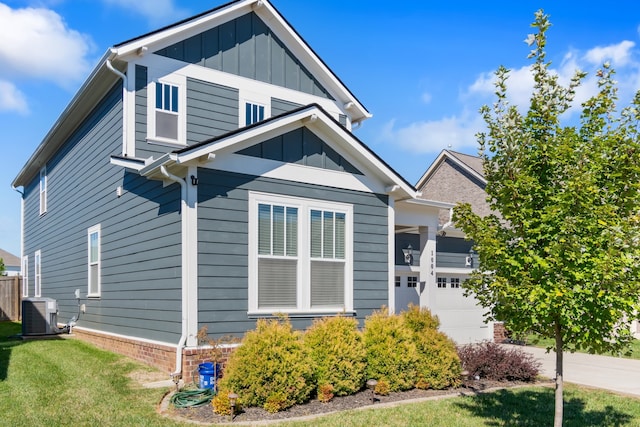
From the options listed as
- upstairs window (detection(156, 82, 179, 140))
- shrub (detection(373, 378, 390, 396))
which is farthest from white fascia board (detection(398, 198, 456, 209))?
upstairs window (detection(156, 82, 179, 140))

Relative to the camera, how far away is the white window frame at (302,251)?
32.8 ft

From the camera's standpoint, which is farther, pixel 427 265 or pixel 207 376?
pixel 427 265

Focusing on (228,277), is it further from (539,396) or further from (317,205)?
(539,396)

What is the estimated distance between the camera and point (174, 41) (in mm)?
12211

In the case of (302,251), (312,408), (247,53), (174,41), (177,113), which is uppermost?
(247,53)

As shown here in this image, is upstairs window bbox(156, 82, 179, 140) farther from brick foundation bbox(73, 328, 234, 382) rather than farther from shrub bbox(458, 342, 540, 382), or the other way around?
shrub bbox(458, 342, 540, 382)

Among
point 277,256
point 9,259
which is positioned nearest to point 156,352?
point 277,256

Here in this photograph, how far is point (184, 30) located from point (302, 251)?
566cm

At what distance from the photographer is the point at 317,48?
14633 mm

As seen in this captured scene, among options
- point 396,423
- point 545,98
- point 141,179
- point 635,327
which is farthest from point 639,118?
point 635,327

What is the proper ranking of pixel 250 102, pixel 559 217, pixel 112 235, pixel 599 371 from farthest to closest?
pixel 250 102
pixel 112 235
pixel 599 371
pixel 559 217

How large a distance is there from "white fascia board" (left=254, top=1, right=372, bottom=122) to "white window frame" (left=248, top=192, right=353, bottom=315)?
4.90 m

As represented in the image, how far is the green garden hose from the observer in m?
7.84

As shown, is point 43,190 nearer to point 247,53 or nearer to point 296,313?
point 247,53
